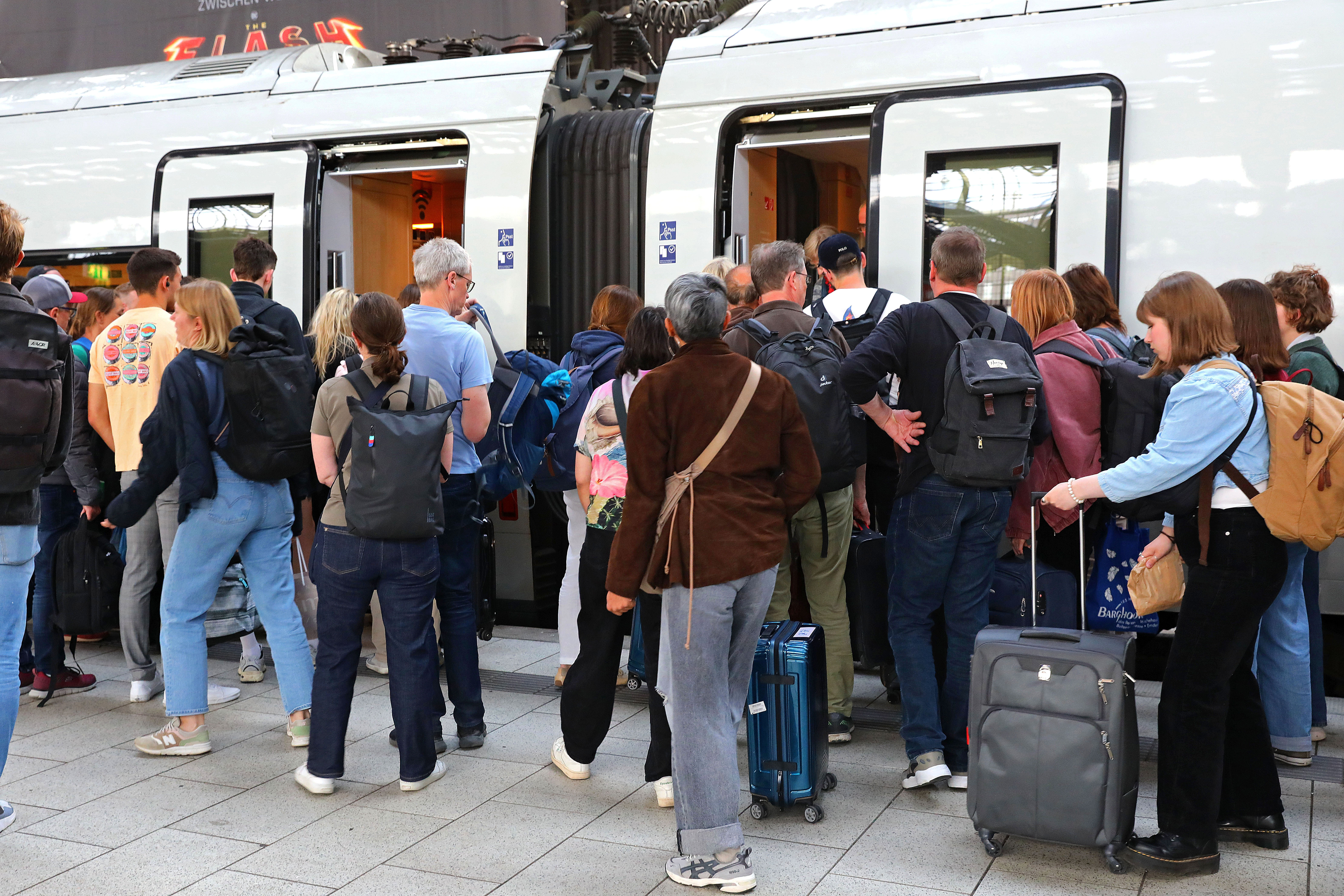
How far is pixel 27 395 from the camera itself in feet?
12.6

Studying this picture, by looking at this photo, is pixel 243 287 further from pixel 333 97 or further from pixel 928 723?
pixel 928 723

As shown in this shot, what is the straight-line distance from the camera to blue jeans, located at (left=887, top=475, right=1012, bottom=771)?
4082mm

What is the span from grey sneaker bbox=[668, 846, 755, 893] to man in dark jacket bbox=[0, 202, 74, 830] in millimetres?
2210

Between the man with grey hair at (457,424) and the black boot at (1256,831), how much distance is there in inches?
106

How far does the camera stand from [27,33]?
549 inches

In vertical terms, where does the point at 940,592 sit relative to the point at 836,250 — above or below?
below

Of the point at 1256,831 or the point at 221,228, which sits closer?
the point at 1256,831

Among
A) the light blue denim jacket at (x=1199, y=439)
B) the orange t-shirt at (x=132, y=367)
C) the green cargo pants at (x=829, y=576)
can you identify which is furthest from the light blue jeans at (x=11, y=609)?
the light blue denim jacket at (x=1199, y=439)

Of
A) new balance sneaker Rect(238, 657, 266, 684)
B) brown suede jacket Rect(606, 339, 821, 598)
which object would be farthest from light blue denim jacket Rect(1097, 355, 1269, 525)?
new balance sneaker Rect(238, 657, 266, 684)

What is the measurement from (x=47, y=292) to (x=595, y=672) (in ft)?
11.5

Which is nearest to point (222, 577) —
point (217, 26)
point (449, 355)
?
point (449, 355)

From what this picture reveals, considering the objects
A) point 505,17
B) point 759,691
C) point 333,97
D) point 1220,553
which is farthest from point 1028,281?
point 505,17

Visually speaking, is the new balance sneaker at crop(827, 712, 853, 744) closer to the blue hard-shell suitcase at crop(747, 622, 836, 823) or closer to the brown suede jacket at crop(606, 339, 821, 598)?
the blue hard-shell suitcase at crop(747, 622, 836, 823)

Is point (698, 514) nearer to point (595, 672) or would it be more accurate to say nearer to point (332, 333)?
point (595, 672)
